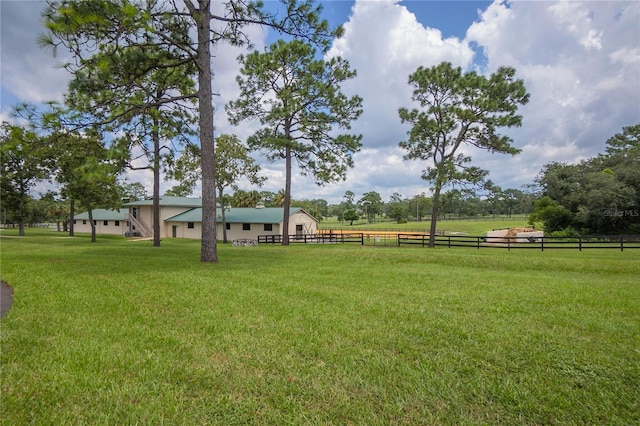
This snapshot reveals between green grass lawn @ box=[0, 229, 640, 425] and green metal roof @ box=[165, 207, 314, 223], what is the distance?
25724 mm

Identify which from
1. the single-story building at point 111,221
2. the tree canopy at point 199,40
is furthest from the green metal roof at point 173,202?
the tree canopy at point 199,40

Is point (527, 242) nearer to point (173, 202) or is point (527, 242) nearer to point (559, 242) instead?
point (559, 242)

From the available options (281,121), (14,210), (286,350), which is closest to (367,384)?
(286,350)

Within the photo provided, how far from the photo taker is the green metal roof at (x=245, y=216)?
108ft

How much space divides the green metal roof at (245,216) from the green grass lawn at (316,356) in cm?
2572

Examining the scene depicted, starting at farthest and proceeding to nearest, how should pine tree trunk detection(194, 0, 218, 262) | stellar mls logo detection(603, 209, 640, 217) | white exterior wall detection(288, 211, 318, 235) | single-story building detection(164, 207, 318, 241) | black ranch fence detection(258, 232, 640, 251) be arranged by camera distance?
white exterior wall detection(288, 211, 318, 235), single-story building detection(164, 207, 318, 241), stellar mls logo detection(603, 209, 640, 217), black ranch fence detection(258, 232, 640, 251), pine tree trunk detection(194, 0, 218, 262)

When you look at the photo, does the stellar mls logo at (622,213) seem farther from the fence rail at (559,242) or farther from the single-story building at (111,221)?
the single-story building at (111,221)

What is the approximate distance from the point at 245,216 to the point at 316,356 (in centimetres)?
3203

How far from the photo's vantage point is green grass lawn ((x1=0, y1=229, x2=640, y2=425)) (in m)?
2.82

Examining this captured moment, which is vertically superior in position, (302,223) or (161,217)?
(161,217)

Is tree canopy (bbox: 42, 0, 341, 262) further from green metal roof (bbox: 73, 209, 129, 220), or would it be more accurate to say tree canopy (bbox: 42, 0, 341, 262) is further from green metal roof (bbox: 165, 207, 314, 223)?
green metal roof (bbox: 73, 209, 129, 220)

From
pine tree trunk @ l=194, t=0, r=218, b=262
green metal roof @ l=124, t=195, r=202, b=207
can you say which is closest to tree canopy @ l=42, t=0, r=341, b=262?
pine tree trunk @ l=194, t=0, r=218, b=262

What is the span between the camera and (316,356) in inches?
150

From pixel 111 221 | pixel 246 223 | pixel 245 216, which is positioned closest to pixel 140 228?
pixel 111 221
